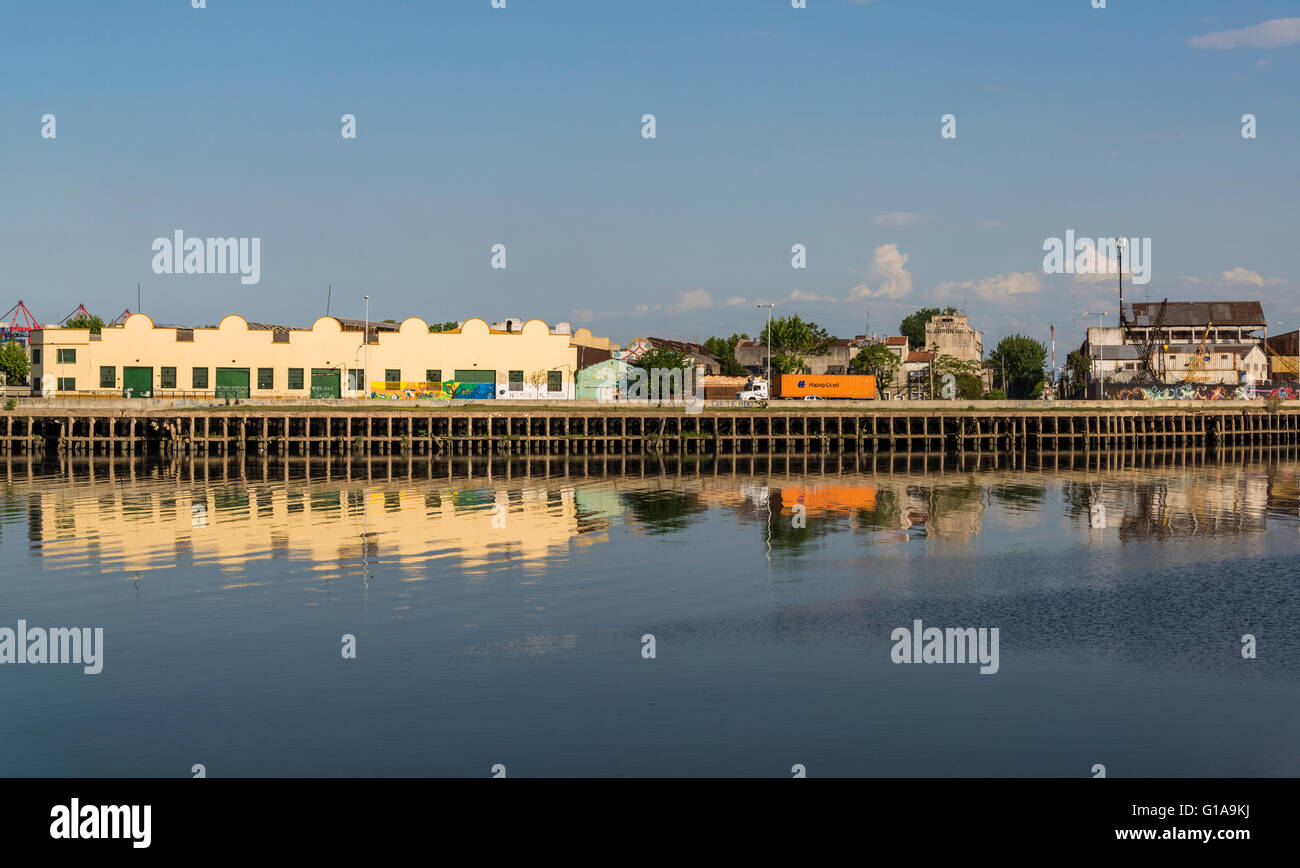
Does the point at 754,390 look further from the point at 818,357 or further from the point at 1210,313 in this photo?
the point at 1210,313

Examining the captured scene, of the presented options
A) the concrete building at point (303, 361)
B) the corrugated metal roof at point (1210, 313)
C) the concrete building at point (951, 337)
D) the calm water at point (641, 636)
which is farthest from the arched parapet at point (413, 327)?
the corrugated metal roof at point (1210, 313)

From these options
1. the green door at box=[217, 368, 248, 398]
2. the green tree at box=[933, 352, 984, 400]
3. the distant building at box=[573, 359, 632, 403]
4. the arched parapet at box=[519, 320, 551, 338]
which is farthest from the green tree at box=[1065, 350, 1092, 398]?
the green door at box=[217, 368, 248, 398]

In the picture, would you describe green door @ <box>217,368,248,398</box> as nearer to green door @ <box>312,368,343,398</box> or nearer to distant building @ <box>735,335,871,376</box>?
green door @ <box>312,368,343,398</box>

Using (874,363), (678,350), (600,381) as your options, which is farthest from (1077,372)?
(600,381)

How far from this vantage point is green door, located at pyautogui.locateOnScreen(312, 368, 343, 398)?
104125 mm

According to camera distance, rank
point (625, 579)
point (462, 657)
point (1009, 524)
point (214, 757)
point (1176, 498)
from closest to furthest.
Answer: point (214, 757) → point (462, 657) → point (625, 579) → point (1009, 524) → point (1176, 498)

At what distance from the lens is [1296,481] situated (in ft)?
229

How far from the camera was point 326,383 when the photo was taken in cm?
10456

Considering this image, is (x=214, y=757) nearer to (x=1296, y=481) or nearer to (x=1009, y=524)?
(x=1009, y=524)

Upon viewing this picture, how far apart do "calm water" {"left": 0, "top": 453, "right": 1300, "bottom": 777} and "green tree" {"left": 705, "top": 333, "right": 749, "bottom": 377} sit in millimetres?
114664

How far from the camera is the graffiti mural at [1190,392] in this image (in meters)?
134

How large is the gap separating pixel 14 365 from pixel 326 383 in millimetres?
92822
